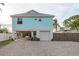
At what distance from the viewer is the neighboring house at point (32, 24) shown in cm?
614

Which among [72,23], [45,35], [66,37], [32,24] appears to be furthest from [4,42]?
[72,23]

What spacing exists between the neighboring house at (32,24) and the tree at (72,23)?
0.38m

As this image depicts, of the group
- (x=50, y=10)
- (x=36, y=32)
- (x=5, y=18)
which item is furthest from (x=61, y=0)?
(x=5, y=18)

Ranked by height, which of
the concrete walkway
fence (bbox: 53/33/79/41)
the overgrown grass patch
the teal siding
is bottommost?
the concrete walkway

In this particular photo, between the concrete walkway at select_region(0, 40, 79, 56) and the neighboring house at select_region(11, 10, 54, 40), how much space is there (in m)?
0.20

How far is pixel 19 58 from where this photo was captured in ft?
19.8

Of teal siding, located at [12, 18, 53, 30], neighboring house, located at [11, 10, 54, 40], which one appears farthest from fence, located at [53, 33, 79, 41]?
teal siding, located at [12, 18, 53, 30]

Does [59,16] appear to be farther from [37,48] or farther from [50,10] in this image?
[37,48]

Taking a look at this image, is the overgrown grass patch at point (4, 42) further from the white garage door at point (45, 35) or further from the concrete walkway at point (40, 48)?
the white garage door at point (45, 35)

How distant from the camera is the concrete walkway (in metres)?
6.15

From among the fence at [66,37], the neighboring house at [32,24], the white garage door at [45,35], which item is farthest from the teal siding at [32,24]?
the fence at [66,37]

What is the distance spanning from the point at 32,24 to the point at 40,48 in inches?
24.2

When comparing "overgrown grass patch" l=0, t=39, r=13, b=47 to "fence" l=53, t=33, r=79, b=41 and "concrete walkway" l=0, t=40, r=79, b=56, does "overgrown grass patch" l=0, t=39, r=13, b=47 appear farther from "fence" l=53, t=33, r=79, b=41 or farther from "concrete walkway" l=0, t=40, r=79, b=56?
"fence" l=53, t=33, r=79, b=41

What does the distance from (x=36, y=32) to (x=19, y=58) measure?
0.74 metres
